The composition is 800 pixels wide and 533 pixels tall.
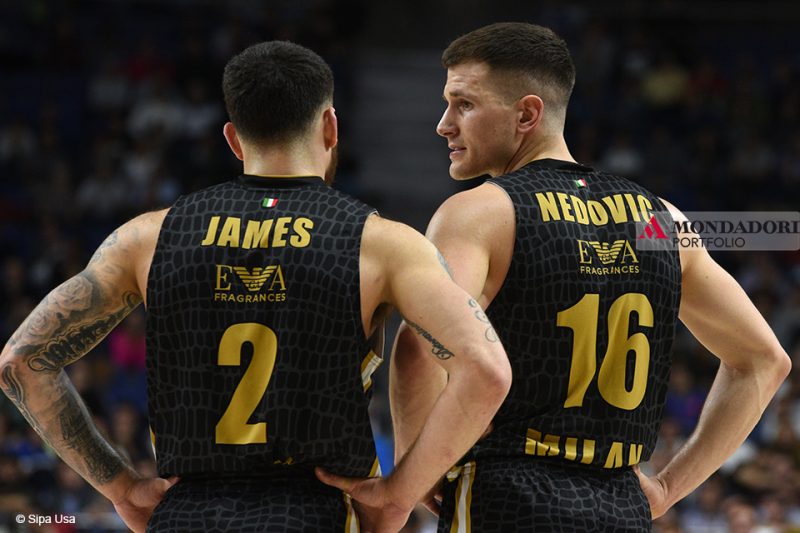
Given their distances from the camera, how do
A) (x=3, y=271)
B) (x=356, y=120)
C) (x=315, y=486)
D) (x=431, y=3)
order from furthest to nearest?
1. (x=431, y=3)
2. (x=356, y=120)
3. (x=3, y=271)
4. (x=315, y=486)

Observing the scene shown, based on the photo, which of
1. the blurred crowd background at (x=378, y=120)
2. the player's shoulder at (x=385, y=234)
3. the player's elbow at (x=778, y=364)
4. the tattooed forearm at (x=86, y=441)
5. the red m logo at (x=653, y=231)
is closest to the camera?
the player's shoulder at (x=385, y=234)

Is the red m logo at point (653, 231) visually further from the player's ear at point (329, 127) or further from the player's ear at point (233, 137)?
the player's ear at point (233, 137)

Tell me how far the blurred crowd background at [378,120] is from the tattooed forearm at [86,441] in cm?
809

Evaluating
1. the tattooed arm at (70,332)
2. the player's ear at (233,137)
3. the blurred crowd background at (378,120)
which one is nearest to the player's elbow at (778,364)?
the player's ear at (233,137)

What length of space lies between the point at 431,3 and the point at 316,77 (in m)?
17.6

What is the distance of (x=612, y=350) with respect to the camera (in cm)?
409

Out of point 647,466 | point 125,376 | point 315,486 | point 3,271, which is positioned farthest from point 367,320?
point 3,271

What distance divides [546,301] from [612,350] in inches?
12.7

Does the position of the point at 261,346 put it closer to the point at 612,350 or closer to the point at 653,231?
the point at 612,350

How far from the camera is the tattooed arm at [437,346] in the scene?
3539 mm

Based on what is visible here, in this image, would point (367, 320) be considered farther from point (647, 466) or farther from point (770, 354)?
point (647, 466)

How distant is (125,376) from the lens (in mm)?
13312

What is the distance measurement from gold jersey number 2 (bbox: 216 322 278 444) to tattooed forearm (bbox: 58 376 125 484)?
2.07ft

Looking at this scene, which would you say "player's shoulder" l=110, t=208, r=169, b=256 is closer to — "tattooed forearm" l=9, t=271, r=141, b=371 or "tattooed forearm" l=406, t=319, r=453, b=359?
"tattooed forearm" l=9, t=271, r=141, b=371
